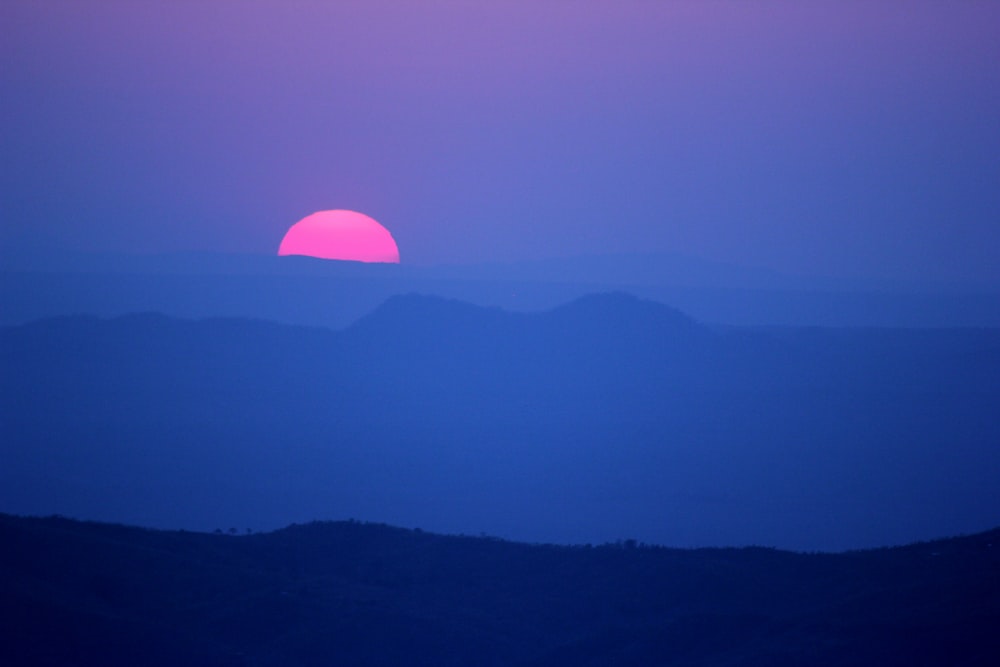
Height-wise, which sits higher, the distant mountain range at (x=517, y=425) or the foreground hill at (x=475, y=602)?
the distant mountain range at (x=517, y=425)

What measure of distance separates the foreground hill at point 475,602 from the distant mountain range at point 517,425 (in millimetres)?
22767

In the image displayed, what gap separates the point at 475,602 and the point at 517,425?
152ft

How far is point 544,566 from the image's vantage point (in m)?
19.1

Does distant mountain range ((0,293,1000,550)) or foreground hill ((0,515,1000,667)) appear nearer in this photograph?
foreground hill ((0,515,1000,667))

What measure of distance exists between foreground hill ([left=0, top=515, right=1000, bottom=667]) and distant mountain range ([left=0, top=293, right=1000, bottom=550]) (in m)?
22.8

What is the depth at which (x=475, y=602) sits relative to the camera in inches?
693

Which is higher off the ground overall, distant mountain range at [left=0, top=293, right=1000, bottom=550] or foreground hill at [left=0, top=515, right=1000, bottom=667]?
distant mountain range at [left=0, top=293, right=1000, bottom=550]

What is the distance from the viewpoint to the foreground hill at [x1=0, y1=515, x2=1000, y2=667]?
14.2m

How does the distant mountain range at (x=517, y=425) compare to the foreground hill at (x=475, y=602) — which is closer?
the foreground hill at (x=475, y=602)

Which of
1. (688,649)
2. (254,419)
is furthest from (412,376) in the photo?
(688,649)

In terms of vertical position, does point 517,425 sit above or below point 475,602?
above

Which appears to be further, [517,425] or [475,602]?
[517,425]

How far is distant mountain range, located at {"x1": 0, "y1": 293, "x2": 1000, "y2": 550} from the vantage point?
45.9 m

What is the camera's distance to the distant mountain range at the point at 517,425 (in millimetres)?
45906
